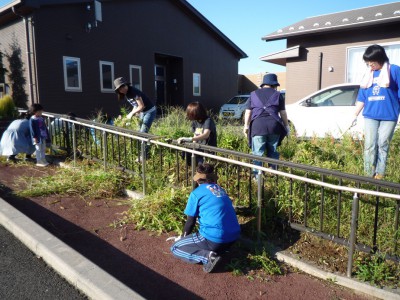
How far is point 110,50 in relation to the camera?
14.1 metres

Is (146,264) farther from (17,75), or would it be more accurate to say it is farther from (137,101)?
(17,75)

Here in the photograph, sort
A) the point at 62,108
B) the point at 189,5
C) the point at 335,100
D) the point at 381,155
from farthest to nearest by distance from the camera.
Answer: the point at 189,5 → the point at 62,108 → the point at 335,100 → the point at 381,155

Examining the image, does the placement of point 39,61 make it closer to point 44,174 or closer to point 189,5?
point 44,174

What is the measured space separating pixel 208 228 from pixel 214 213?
152 mm

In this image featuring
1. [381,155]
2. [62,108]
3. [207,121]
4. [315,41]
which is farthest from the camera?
[62,108]

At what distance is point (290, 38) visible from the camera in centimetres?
1136

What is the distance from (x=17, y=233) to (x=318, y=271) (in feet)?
9.48

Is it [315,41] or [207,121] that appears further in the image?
[315,41]

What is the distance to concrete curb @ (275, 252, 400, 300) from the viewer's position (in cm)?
253

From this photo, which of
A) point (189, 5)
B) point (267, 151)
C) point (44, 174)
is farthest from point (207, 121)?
point (189, 5)

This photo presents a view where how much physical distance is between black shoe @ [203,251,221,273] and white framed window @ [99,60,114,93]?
12.1m

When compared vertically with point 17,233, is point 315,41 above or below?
above

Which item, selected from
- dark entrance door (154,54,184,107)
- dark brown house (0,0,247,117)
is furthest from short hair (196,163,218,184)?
dark entrance door (154,54,184,107)

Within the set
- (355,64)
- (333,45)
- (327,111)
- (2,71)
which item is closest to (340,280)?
(327,111)
